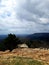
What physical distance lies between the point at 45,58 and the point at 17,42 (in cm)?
4440

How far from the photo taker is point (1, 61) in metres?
28.0

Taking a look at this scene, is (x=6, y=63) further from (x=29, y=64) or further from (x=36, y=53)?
(x=36, y=53)

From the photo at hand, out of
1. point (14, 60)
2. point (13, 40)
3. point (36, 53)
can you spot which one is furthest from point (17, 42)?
point (14, 60)

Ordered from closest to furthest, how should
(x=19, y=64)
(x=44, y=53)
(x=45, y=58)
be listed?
(x=19, y=64) < (x=45, y=58) < (x=44, y=53)

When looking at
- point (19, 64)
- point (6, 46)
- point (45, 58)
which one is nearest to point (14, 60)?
point (19, 64)

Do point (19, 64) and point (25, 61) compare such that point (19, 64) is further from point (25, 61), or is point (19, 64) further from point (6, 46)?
point (6, 46)

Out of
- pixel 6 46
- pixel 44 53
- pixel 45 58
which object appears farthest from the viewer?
pixel 6 46

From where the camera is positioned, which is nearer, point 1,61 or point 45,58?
point 1,61

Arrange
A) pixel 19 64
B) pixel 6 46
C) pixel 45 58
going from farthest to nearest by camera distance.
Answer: pixel 6 46, pixel 45 58, pixel 19 64

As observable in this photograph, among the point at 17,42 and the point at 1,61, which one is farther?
the point at 17,42

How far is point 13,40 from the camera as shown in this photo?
250ft

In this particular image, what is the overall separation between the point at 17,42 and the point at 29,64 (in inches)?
1969

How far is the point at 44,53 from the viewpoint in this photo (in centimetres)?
3600

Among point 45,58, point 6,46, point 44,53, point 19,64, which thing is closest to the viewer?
point 19,64
